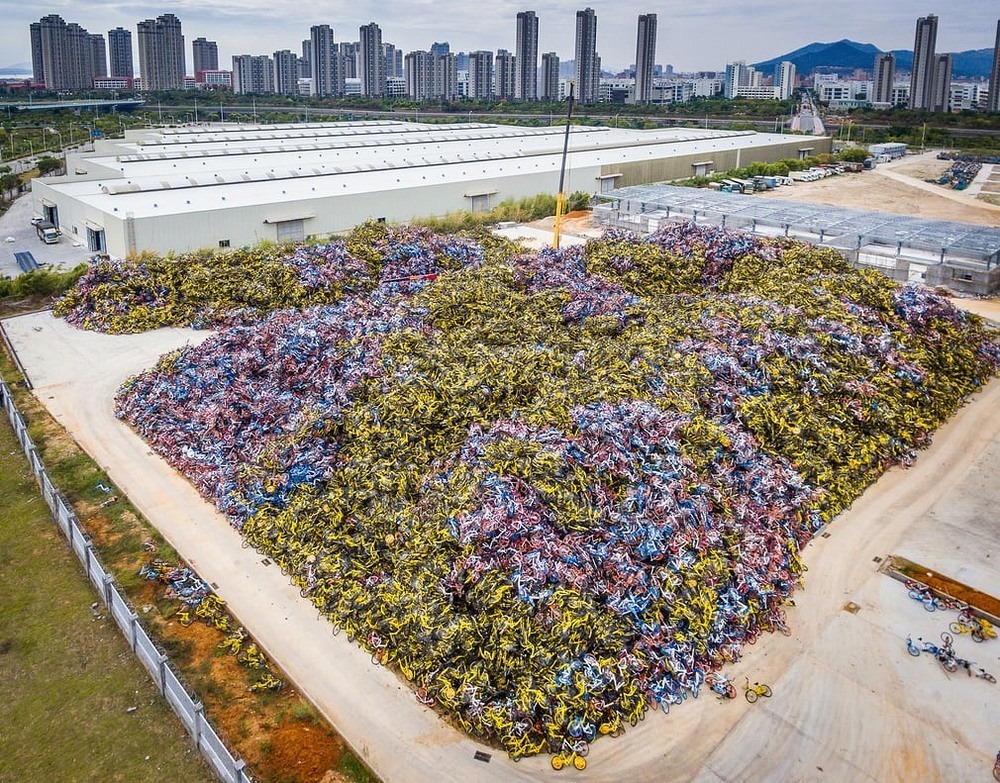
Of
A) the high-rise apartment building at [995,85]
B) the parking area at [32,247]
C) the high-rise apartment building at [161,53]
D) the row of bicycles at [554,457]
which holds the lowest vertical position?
the row of bicycles at [554,457]

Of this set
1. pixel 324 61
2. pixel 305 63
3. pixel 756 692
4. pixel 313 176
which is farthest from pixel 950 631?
pixel 305 63

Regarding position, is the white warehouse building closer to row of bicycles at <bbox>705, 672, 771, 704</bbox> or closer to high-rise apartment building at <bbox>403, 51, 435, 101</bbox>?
row of bicycles at <bbox>705, 672, 771, 704</bbox>

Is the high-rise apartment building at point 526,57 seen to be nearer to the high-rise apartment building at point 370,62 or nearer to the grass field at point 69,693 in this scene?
the high-rise apartment building at point 370,62

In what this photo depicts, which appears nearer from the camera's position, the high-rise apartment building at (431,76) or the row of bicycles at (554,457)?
the row of bicycles at (554,457)

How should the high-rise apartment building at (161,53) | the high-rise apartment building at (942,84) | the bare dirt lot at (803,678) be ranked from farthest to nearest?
the high-rise apartment building at (161,53) → the high-rise apartment building at (942,84) → the bare dirt lot at (803,678)

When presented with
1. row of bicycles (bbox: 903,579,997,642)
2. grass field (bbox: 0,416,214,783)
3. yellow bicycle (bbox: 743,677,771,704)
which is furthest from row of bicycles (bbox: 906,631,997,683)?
grass field (bbox: 0,416,214,783)

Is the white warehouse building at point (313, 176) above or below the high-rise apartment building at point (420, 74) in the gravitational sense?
below

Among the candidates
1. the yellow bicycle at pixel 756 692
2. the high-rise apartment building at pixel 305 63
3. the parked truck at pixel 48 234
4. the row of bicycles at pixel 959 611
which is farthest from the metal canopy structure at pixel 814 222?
the high-rise apartment building at pixel 305 63

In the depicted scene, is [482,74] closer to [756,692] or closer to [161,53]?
Result: [161,53]
